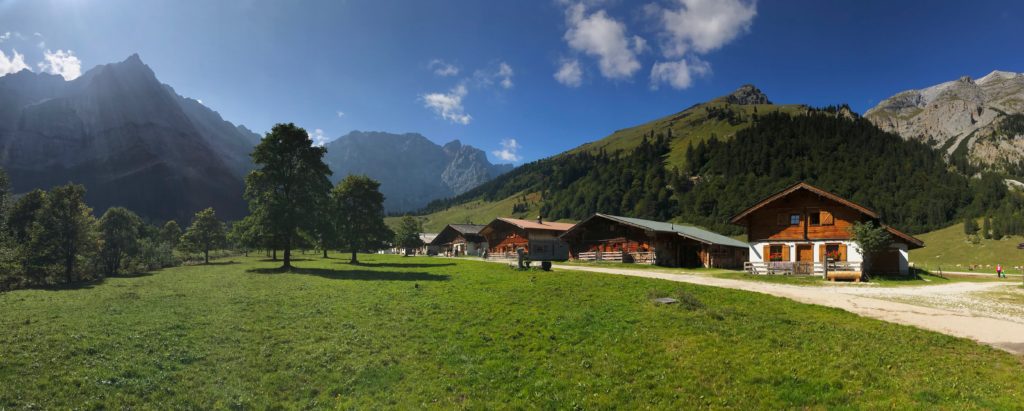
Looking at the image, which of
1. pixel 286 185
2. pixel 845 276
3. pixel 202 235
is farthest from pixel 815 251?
pixel 202 235

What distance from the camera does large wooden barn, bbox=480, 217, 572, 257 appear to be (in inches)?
2950

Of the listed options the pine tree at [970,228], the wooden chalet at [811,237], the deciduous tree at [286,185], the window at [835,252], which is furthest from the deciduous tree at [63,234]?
the pine tree at [970,228]

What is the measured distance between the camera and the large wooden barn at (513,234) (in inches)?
2950

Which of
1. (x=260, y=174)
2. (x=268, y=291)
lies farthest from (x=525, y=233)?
(x=268, y=291)

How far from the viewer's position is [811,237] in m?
42.6

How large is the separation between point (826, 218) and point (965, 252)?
10471 centimetres

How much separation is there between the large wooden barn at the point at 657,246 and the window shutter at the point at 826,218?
10946 millimetres

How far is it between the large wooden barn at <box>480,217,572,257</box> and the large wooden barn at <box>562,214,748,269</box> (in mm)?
15021

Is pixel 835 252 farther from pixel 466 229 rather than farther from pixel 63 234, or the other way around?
pixel 63 234

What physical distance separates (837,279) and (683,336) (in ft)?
97.7

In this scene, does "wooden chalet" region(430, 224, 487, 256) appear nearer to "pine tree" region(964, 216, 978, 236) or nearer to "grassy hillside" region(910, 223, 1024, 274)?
"grassy hillside" region(910, 223, 1024, 274)

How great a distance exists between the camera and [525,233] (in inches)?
2938

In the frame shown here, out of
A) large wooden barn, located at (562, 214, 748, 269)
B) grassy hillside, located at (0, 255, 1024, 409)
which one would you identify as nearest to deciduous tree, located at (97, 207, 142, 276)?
grassy hillside, located at (0, 255, 1024, 409)

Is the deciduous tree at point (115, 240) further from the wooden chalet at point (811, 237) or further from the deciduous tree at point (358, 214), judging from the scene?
the wooden chalet at point (811, 237)
